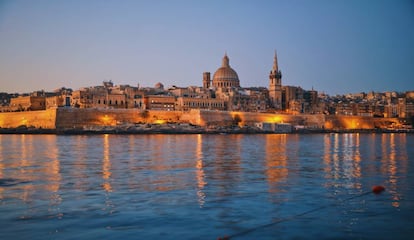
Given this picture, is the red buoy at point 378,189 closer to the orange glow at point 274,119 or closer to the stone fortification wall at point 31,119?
the stone fortification wall at point 31,119

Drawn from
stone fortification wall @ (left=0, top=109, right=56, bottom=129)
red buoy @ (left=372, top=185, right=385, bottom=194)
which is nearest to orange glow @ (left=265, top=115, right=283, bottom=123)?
stone fortification wall @ (left=0, top=109, right=56, bottom=129)

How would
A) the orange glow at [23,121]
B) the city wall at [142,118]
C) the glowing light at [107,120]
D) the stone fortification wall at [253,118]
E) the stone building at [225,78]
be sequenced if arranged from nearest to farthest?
the city wall at [142,118], the glowing light at [107,120], the orange glow at [23,121], the stone fortification wall at [253,118], the stone building at [225,78]

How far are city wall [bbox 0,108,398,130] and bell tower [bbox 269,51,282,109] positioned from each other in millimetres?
9915

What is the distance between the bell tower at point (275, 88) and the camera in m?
66.2

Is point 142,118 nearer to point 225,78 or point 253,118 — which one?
point 253,118

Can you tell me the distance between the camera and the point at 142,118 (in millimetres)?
45625

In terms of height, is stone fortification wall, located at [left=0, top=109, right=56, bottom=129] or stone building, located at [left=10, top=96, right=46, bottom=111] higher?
stone building, located at [left=10, top=96, right=46, bottom=111]

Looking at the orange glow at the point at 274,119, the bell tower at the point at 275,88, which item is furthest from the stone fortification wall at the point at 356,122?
the bell tower at the point at 275,88

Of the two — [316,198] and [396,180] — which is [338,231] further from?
[396,180]

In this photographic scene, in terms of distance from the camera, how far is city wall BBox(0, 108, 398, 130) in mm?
41469

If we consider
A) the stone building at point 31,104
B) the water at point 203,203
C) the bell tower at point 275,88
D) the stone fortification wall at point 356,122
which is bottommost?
the water at point 203,203

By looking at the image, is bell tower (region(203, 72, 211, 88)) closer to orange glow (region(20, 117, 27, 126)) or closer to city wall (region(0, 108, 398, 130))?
city wall (region(0, 108, 398, 130))

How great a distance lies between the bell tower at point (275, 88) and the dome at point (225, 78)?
6787mm

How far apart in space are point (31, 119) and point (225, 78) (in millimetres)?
34769
